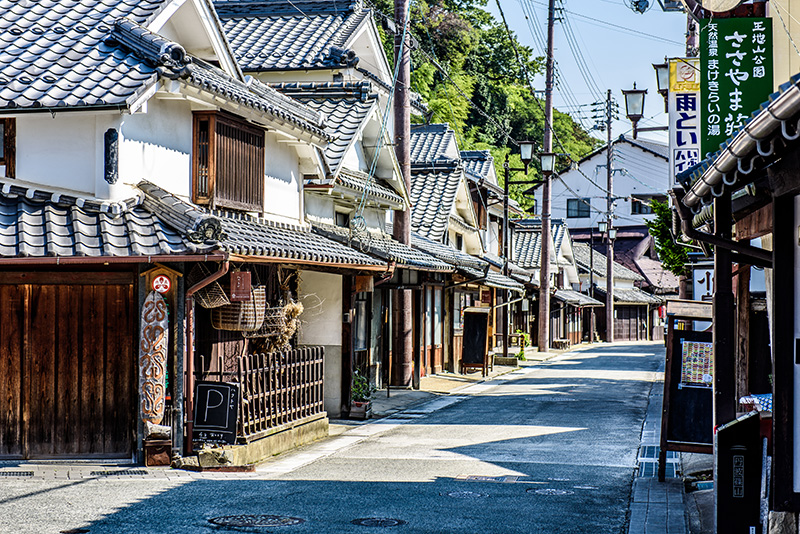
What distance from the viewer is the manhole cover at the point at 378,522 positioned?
939 cm

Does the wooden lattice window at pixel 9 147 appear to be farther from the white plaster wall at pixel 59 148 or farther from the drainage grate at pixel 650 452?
the drainage grate at pixel 650 452

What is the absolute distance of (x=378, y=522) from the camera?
9508 millimetres

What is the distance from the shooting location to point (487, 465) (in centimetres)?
1349

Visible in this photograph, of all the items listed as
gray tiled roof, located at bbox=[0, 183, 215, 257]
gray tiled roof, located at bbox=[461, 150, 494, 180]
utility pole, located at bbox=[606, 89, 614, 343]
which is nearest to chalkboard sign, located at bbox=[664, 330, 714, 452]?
gray tiled roof, located at bbox=[0, 183, 215, 257]

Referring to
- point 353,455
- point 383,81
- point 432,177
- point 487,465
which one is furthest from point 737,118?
point 432,177

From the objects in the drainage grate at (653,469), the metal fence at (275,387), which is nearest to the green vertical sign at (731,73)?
the drainage grate at (653,469)

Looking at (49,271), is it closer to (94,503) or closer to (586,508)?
(94,503)

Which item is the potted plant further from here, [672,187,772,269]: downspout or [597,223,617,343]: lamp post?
[597,223,617,343]: lamp post

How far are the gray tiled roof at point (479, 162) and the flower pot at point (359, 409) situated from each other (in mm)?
20821

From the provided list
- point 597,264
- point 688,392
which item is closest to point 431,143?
Result: point 688,392

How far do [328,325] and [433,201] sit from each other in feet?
43.5

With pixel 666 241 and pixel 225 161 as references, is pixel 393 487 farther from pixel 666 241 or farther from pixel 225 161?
pixel 666 241

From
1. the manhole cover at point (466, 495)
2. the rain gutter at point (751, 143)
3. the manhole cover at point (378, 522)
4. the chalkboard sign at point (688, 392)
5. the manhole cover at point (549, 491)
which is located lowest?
the manhole cover at point (549, 491)

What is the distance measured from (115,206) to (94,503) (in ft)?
14.1
